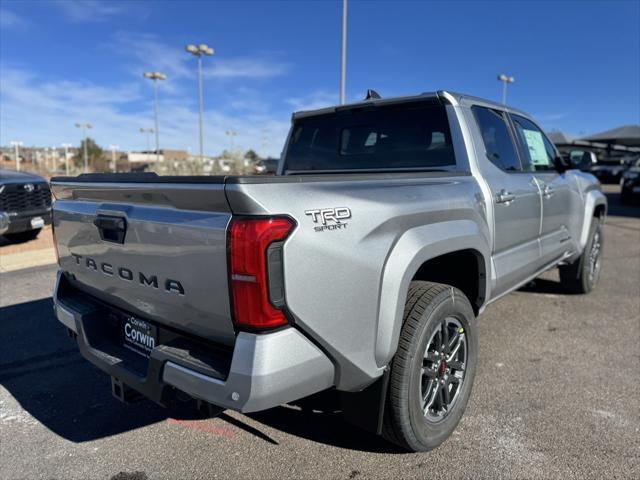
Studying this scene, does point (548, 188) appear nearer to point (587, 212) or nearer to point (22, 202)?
point (587, 212)

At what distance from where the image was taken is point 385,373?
2.29 m

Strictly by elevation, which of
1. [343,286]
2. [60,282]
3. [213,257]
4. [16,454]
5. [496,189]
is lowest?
[16,454]

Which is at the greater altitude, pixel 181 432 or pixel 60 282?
pixel 60 282

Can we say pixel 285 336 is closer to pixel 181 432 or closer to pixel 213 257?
pixel 213 257

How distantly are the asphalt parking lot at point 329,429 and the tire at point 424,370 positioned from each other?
0.16 meters

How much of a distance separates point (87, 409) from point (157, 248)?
1.67 metres

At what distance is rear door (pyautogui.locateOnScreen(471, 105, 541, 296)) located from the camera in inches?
132

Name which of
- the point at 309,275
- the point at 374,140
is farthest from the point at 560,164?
the point at 309,275

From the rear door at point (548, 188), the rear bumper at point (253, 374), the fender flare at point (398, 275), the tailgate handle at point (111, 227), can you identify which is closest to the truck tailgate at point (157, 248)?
the tailgate handle at point (111, 227)

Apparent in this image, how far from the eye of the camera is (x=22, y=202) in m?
8.37

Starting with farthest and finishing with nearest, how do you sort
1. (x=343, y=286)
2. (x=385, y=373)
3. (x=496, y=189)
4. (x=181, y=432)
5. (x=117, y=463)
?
(x=496, y=189) < (x=181, y=432) < (x=117, y=463) < (x=385, y=373) < (x=343, y=286)

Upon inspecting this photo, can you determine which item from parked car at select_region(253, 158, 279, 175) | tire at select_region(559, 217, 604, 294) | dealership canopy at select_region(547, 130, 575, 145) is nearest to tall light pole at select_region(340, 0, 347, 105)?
parked car at select_region(253, 158, 279, 175)

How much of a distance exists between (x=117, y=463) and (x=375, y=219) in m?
1.89

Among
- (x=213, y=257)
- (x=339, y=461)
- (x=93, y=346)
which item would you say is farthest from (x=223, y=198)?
(x=339, y=461)
